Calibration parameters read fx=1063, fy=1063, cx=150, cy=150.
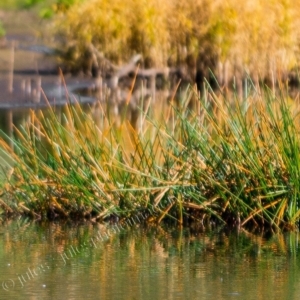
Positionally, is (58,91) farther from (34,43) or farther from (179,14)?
(34,43)

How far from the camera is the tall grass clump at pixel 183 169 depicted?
22.6 ft

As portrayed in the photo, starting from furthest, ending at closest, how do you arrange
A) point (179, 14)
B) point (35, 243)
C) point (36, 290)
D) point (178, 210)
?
point (179, 14) < point (178, 210) < point (35, 243) < point (36, 290)

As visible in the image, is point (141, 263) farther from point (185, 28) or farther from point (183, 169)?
point (185, 28)

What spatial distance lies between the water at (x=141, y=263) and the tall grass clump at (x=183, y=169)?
18cm

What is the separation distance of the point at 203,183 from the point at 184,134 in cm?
36

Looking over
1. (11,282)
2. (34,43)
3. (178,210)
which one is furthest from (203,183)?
(34,43)

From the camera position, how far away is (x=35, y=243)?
6754mm

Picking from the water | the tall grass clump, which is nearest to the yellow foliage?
the tall grass clump

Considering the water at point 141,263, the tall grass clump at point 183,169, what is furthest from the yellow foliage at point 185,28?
the water at point 141,263

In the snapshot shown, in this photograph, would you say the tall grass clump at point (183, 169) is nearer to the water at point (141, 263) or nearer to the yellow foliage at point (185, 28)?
the water at point (141, 263)

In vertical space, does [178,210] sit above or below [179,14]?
below

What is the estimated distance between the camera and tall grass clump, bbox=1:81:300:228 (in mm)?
6891

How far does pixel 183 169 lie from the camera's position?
7137 mm

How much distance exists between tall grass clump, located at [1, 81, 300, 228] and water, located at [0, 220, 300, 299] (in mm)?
184
